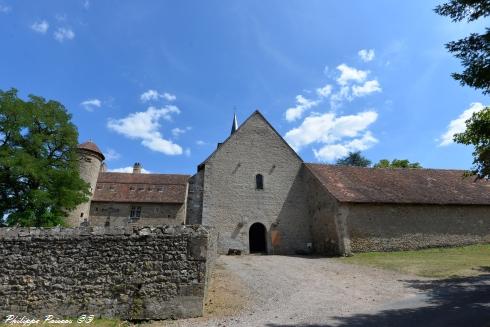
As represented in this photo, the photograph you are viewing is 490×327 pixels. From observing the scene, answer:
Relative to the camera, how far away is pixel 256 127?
76.9 feet

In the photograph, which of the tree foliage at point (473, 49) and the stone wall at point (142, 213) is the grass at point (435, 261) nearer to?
the tree foliage at point (473, 49)

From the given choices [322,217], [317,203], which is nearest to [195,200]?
[317,203]

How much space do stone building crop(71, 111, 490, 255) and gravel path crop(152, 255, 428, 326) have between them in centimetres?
570

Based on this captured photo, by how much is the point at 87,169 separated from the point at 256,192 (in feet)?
59.0

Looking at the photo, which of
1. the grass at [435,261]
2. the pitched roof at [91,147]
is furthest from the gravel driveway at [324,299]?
the pitched roof at [91,147]

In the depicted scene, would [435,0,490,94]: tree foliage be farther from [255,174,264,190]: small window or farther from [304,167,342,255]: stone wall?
[255,174,264,190]: small window

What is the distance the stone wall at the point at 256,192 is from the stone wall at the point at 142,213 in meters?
9.81

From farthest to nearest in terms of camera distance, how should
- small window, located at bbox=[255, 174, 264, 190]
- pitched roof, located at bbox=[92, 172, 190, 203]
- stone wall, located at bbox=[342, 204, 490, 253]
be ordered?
1. pitched roof, located at bbox=[92, 172, 190, 203]
2. small window, located at bbox=[255, 174, 264, 190]
3. stone wall, located at bbox=[342, 204, 490, 253]

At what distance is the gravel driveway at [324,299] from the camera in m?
6.73

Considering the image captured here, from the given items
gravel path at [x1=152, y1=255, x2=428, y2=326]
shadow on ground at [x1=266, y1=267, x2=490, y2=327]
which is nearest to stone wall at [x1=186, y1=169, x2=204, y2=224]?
gravel path at [x1=152, y1=255, x2=428, y2=326]

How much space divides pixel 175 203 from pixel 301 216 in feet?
43.9

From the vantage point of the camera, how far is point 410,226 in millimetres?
18656

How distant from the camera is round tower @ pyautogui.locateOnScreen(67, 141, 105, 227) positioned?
27.3 metres

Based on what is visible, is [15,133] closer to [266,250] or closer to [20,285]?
[20,285]
